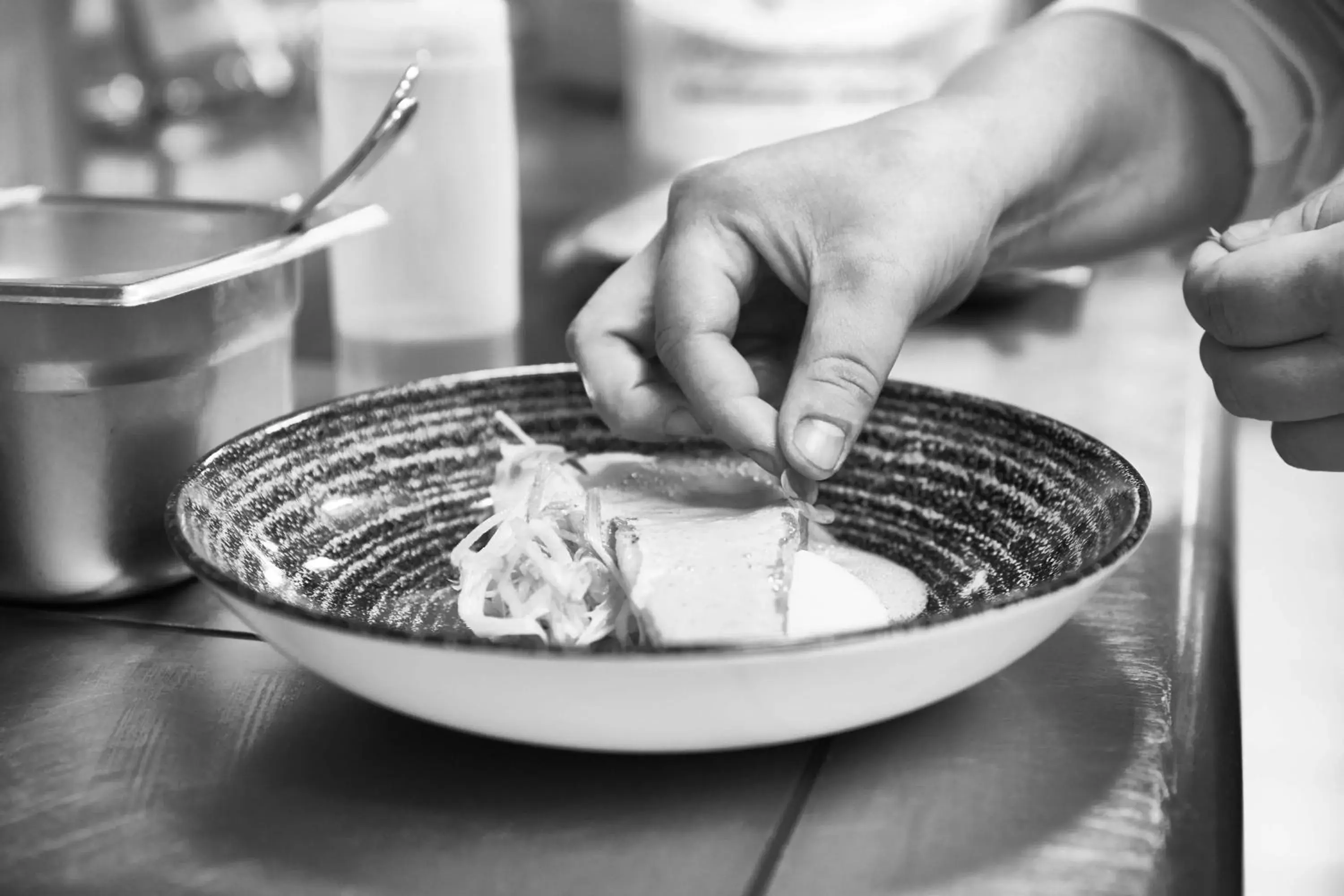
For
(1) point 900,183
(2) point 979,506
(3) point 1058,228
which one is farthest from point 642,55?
(2) point 979,506

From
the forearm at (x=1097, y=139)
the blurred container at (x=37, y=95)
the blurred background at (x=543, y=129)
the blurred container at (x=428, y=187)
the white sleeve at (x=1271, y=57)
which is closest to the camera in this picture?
the forearm at (x=1097, y=139)

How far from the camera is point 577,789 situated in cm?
58

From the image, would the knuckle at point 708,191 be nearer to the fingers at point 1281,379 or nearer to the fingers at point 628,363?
the fingers at point 628,363

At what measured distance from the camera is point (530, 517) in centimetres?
77

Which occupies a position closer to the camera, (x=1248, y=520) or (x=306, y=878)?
(x=306, y=878)

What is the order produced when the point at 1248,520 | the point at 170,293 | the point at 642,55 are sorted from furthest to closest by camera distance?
1. the point at 642,55
2. the point at 1248,520
3. the point at 170,293

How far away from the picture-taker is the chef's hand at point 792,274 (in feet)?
2.53

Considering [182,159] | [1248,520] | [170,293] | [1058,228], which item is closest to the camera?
[170,293]

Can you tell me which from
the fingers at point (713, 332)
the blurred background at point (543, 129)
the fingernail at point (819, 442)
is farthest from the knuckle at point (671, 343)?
the blurred background at point (543, 129)

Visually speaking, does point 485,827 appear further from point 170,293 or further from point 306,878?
point 170,293

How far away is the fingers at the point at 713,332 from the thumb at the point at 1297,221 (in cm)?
29

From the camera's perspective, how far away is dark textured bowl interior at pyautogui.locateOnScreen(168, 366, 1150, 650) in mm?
715

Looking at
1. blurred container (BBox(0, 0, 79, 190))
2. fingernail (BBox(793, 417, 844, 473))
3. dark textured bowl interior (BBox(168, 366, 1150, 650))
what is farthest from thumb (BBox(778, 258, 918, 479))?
blurred container (BBox(0, 0, 79, 190))

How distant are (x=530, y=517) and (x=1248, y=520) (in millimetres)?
535
